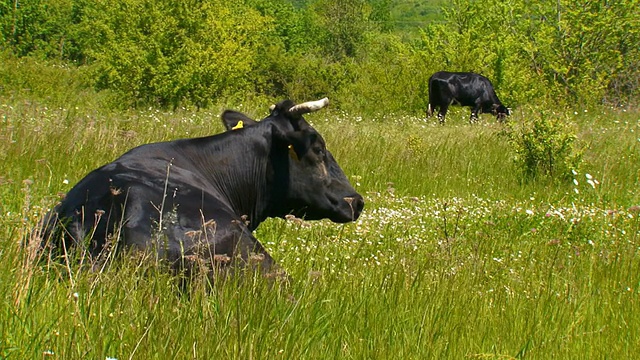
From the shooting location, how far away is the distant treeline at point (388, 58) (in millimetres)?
19938

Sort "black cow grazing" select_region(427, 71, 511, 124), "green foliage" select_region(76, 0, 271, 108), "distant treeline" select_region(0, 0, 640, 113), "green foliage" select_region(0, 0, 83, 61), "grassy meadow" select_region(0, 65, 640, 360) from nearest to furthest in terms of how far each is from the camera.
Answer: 1. "grassy meadow" select_region(0, 65, 640, 360)
2. "green foliage" select_region(76, 0, 271, 108)
3. "distant treeline" select_region(0, 0, 640, 113)
4. "black cow grazing" select_region(427, 71, 511, 124)
5. "green foliage" select_region(0, 0, 83, 61)

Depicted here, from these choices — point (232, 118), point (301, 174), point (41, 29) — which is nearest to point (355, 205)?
point (301, 174)

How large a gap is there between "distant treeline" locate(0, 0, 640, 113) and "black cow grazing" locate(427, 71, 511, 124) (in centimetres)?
100

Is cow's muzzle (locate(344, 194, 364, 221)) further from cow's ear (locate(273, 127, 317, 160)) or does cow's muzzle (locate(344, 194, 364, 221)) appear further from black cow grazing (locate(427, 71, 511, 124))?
black cow grazing (locate(427, 71, 511, 124))

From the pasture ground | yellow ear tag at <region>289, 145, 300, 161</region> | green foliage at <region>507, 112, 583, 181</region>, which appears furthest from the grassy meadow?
green foliage at <region>507, 112, 583, 181</region>

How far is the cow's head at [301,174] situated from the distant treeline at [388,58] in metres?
6.83

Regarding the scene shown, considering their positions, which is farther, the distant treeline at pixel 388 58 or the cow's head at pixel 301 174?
the distant treeline at pixel 388 58

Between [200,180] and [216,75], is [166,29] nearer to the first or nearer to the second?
[216,75]

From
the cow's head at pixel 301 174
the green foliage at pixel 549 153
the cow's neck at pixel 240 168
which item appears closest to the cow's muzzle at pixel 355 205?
the cow's head at pixel 301 174

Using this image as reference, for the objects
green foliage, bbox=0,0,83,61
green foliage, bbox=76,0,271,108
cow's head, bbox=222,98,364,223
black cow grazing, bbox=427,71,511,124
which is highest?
cow's head, bbox=222,98,364,223

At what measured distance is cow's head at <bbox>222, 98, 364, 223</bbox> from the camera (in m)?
6.20

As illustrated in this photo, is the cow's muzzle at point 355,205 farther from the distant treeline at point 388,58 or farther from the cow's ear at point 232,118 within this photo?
the distant treeline at point 388,58

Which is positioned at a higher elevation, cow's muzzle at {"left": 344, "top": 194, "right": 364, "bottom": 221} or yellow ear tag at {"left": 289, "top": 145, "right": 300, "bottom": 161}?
yellow ear tag at {"left": 289, "top": 145, "right": 300, "bottom": 161}

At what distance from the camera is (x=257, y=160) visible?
622 centimetres
